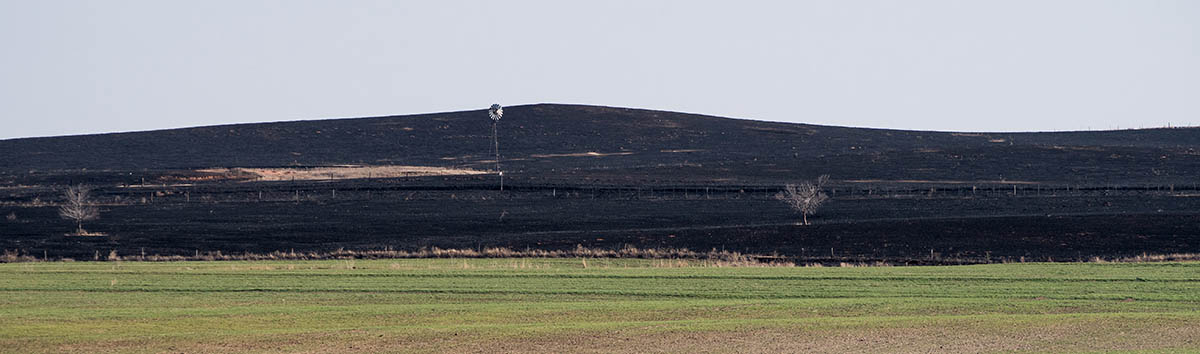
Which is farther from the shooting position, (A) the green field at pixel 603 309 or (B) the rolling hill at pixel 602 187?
(B) the rolling hill at pixel 602 187

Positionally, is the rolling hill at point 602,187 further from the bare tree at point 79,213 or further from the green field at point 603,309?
the green field at point 603,309

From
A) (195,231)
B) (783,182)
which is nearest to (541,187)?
(783,182)

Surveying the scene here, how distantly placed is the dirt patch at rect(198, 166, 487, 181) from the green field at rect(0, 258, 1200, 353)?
62338 millimetres

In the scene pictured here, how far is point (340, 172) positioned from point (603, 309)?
82.5 m

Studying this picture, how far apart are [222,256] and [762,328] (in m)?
31.4

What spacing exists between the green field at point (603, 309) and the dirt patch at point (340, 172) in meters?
62.3

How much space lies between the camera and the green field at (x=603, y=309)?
2050cm

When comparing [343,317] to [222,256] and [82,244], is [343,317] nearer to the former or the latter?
[222,256]

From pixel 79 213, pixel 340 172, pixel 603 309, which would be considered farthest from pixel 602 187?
pixel 603 309

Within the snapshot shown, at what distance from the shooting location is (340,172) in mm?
105125

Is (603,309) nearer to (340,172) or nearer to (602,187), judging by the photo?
(602,187)

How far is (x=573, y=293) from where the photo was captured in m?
30.4

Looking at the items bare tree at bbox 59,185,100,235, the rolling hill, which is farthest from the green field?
bare tree at bbox 59,185,100,235

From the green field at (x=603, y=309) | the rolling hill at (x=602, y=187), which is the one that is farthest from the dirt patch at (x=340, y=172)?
the green field at (x=603, y=309)
